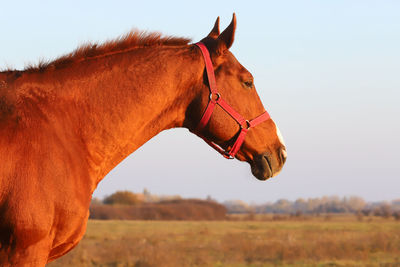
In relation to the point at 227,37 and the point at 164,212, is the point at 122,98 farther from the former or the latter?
the point at 164,212

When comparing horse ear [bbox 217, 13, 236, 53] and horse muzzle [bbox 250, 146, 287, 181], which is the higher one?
horse ear [bbox 217, 13, 236, 53]

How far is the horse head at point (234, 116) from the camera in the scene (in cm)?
430

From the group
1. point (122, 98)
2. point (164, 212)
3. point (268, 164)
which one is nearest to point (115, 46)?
point (122, 98)

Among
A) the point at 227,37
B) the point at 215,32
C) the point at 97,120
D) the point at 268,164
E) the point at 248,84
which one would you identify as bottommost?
the point at 268,164

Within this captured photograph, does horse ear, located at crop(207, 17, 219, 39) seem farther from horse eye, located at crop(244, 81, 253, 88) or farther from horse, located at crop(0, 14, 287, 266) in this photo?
horse eye, located at crop(244, 81, 253, 88)

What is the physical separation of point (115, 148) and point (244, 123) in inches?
44.0

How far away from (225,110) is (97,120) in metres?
1.08

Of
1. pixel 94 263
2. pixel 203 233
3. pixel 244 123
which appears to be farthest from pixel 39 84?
pixel 203 233

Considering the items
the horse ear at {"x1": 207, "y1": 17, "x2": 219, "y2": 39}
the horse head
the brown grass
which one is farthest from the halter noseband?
the brown grass

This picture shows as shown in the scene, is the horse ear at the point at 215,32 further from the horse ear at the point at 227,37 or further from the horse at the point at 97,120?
the horse ear at the point at 227,37

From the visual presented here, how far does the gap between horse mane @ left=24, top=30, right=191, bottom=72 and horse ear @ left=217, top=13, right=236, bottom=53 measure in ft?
1.13

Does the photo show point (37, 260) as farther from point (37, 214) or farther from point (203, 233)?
point (203, 233)

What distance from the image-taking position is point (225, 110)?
4316 mm

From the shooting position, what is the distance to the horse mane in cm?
405
